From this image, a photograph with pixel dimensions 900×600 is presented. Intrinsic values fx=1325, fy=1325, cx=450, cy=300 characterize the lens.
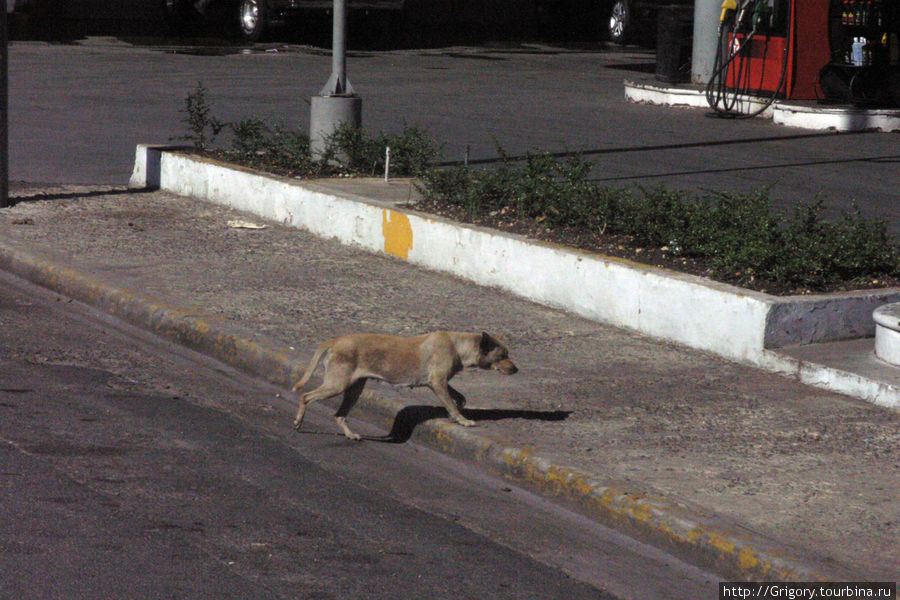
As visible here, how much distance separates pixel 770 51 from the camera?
2038 cm

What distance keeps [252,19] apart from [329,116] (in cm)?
2078

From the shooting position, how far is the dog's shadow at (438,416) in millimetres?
6789

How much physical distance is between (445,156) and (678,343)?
287 inches

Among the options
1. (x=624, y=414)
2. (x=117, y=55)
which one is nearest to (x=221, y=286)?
(x=624, y=414)

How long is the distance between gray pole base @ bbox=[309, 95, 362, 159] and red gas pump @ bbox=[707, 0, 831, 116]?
7903 millimetres

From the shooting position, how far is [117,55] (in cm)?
2942

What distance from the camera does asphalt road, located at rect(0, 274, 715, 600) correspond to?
490 centimetres

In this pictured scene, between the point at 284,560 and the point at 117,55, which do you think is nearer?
the point at 284,560

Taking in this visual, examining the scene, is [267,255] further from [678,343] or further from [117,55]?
[117,55]

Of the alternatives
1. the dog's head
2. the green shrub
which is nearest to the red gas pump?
the green shrub

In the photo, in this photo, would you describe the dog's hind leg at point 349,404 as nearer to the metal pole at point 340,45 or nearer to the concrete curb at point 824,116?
the metal pole at point 340,45

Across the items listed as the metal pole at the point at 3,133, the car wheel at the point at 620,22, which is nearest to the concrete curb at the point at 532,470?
the metal pole at the point at 3,133

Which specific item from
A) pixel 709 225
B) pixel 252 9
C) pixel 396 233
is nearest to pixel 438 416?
pixel 709 225

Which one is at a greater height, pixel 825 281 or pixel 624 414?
pixel 825 281
